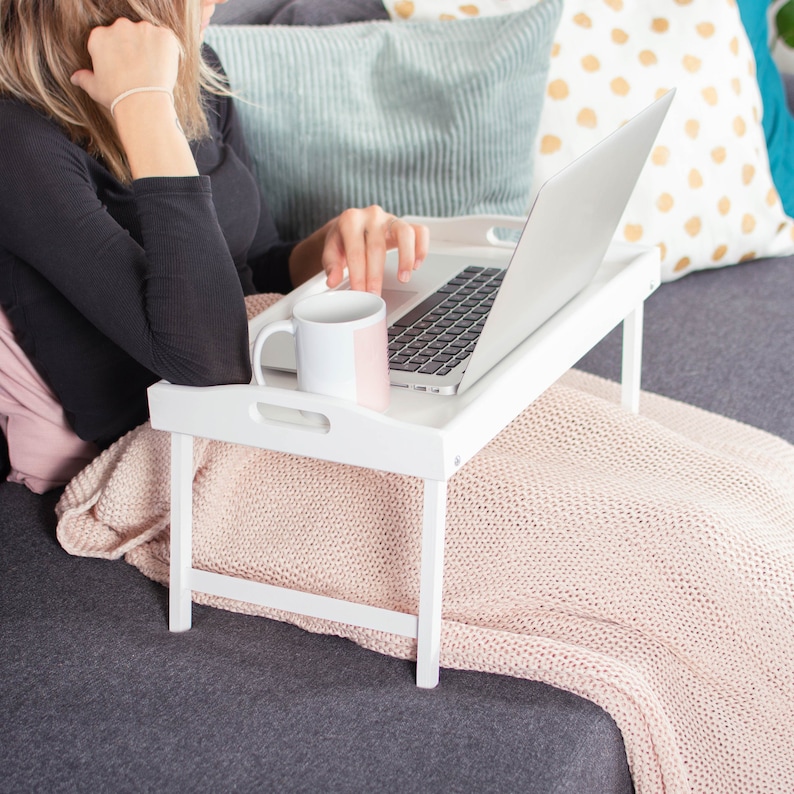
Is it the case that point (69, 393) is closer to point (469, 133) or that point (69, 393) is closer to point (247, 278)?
point (247, 278)

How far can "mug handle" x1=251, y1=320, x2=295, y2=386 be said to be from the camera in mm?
829

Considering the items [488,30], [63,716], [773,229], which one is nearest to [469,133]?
[488,30]

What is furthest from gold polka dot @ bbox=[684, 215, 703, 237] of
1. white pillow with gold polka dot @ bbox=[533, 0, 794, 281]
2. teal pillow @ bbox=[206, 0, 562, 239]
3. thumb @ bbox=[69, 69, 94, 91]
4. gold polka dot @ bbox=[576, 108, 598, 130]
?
thumb @ bbox=[69, 69, 94, 91]

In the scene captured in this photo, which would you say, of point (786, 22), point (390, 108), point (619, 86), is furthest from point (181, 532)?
point (786, 22)

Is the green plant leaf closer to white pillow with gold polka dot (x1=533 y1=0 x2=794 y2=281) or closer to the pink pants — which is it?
white pillow with gold polka dot (x1=533 y1=0 x2=794 y2=281)

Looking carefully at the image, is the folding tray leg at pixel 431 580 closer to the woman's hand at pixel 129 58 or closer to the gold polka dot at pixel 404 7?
the woman's hand at pixel 129 58

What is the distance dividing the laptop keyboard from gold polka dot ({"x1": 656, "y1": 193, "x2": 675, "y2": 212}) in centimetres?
70

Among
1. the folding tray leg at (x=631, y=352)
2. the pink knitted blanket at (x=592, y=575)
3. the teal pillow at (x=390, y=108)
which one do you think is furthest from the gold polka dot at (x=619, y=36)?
the pink knitted blanket at (x=592, y=575)

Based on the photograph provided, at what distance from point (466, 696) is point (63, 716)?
35cm

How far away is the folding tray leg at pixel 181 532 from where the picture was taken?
0.91m

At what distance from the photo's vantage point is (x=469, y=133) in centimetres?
154

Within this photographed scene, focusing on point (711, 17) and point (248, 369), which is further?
point (711, 17)

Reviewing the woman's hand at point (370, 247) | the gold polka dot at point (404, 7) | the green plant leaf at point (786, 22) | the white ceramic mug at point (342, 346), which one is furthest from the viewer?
the green plant leaf at point (786, 22)

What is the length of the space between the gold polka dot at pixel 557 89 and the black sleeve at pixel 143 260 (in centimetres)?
94
